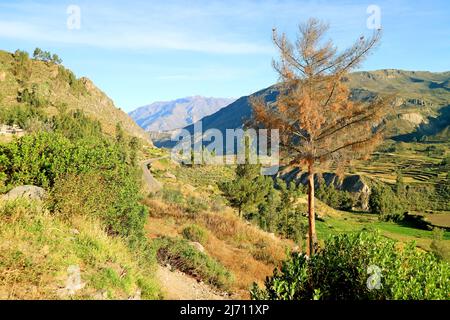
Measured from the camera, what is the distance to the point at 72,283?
20.7ft

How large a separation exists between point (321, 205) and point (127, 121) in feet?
336

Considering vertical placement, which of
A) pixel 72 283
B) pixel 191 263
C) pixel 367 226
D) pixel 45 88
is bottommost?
pixel 367 226

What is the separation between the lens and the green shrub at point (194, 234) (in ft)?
58.7

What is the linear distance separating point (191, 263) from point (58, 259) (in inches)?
266

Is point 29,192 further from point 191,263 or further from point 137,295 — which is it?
point 191,263

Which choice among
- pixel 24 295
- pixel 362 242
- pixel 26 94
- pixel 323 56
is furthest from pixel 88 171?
pixel 26 94

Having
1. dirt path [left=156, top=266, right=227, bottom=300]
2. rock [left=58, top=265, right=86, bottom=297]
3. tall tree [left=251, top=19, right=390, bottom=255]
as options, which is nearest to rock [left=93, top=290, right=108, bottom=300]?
rock [left=58, top=265, right=86, bottom=297]

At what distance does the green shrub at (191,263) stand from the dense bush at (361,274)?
6782 mm

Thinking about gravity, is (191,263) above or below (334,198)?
above

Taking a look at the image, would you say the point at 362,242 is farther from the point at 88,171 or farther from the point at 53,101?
the point at 53,101

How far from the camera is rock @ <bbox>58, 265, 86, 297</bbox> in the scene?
6055mm

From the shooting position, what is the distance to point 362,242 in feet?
19.9

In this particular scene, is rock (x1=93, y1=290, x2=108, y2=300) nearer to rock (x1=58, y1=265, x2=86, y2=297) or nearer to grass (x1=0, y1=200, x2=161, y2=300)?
grass (x1=0, y1=200, x2=161, y2=300)

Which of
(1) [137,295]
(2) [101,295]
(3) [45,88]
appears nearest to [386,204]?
(3) [45,88]
